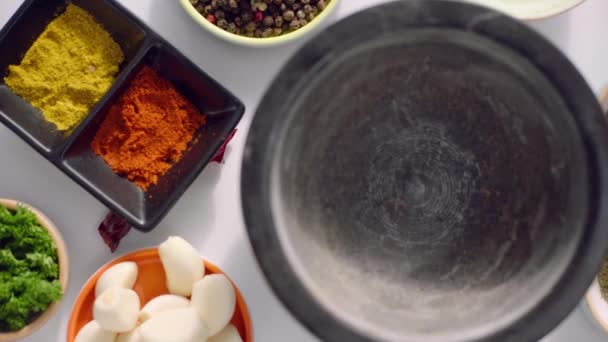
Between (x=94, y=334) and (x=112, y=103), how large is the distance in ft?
1.19

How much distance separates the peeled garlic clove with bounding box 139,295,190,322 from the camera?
1.25 meters

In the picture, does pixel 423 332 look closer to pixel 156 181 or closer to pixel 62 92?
pixel 156 181

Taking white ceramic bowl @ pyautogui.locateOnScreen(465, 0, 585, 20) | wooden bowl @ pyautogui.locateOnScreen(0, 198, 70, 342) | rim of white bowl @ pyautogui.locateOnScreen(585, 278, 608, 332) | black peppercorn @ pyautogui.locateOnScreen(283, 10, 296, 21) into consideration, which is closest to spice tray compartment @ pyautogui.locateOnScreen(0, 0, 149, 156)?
wooden bowl @ pyautogui.locateOnScreen(0, 198, 70, 342)

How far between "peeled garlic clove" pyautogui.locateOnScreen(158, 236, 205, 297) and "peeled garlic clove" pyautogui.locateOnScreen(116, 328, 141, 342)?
0.29ft

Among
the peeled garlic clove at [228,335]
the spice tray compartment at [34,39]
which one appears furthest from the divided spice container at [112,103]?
the peeled garlic clove at [228,335]

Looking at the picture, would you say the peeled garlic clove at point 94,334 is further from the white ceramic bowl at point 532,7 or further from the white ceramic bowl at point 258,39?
the white ceramic bowl at point 532,7

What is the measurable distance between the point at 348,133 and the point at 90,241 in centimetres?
53

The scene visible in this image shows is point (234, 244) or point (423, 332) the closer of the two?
point (423, 332)

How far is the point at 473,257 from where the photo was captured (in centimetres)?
107

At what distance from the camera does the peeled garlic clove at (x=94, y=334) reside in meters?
1.26

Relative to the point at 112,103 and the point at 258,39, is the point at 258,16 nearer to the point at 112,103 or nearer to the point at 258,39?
the point at 258,39

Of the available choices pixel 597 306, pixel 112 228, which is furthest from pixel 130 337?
→ pixel 597 306

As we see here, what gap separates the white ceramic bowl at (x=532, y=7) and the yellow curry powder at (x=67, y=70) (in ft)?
1.96

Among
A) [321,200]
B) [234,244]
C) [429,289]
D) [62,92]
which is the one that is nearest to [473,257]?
[429,289]
